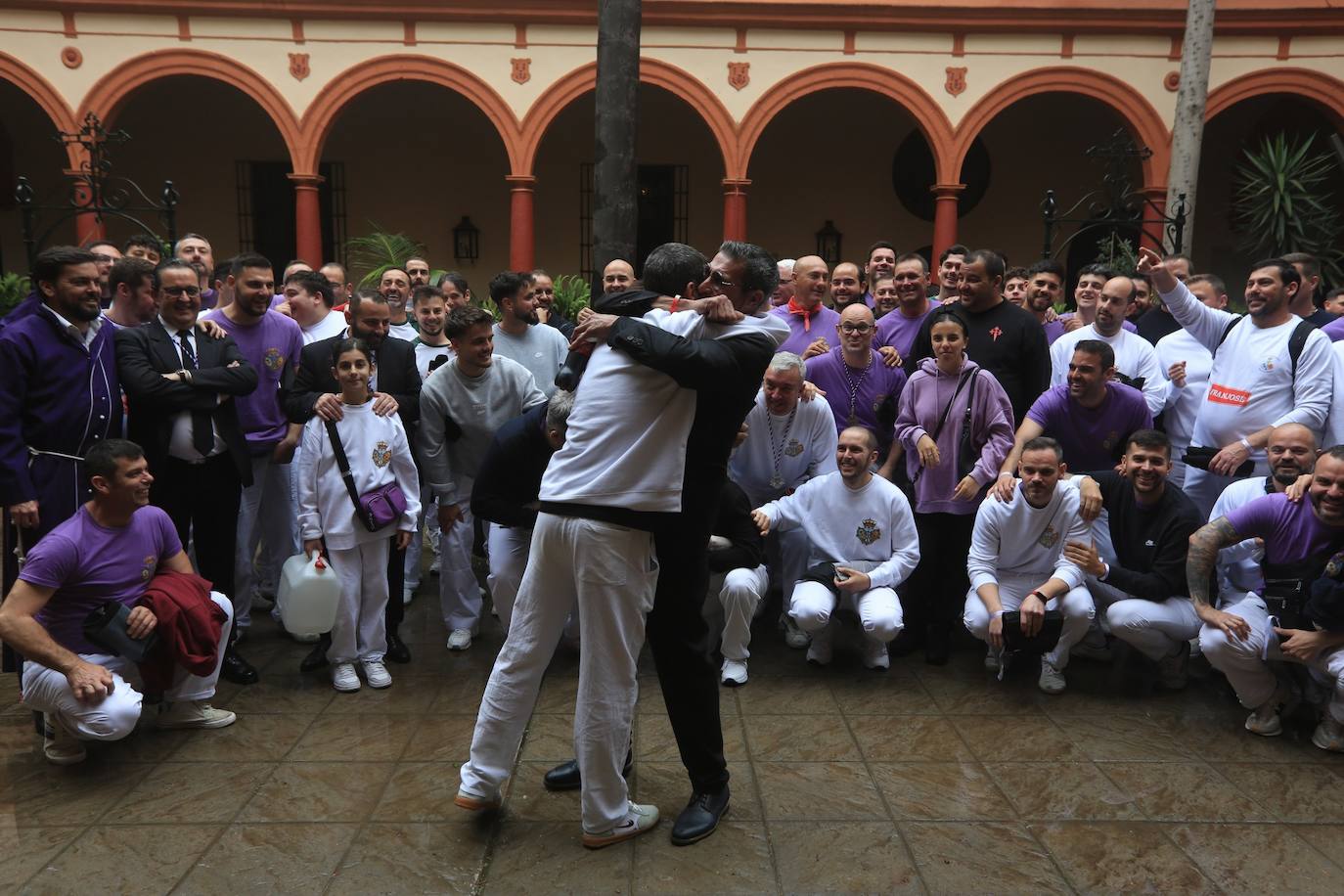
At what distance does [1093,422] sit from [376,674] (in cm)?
371

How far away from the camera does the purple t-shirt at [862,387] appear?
5.43m

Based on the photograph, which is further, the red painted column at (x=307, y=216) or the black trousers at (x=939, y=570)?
the red painted column at (x=307, y=216)

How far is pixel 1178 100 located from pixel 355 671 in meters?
11.9

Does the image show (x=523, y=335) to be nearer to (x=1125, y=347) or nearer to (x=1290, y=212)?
(x=1125, y=347)

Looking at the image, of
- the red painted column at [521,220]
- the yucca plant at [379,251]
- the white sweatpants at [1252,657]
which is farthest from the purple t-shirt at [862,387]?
the red painted column at [521,220]

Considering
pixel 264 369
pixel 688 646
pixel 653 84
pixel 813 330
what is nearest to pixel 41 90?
pixel 653 84

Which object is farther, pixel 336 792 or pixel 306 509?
pixel 306 509

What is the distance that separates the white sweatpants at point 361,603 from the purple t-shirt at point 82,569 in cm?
85

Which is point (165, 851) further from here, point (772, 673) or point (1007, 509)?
point (1007, 509)

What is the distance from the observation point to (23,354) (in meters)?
3.91

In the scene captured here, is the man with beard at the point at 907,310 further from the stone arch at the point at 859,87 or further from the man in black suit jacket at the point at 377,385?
the stone arch at the point at 859,87

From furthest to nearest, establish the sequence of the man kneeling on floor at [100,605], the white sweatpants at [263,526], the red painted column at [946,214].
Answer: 1. the red painted column at [946,214]
2. the white sweatpants at [263,526]
3. the man kneeling on floor at [100,605]

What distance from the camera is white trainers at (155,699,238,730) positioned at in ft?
13.3

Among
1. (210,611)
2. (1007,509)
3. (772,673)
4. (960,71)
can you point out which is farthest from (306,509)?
(960,71)
